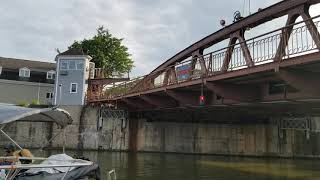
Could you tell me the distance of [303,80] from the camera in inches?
617

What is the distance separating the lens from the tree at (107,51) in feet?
194

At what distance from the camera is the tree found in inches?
2330

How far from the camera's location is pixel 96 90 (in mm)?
47625

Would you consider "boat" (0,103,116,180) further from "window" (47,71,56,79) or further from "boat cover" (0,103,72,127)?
"window" (47,71,56,79)

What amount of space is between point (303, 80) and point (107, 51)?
48404 millimetres

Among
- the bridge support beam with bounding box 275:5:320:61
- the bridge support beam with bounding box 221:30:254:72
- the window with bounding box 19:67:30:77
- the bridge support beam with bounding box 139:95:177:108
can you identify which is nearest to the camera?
the bridge support beam with bounding box 275:5:320:61

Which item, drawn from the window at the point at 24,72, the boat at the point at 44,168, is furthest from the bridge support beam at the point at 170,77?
the window at the point at 24,72

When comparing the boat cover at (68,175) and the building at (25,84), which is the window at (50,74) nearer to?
the building at (25,84)

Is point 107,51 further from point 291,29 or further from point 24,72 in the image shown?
point 291,29

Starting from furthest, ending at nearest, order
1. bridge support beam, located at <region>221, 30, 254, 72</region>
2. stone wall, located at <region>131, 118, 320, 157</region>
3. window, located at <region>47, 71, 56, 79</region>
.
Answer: window, located at <region>47, 71, 56, 79</region> < stone wall, located at <region>131, 118, 320, 157</region> < bridge support beam, located at <region>221, 30, 254, 72</region>

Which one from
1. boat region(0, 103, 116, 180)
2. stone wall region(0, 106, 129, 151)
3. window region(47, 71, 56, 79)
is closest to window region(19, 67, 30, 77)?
window region(47, 71, 56, 79)

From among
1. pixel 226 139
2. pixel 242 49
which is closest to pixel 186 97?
pixel 242 49

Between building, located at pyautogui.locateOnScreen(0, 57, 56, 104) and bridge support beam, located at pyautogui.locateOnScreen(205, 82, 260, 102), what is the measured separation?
37013 mm

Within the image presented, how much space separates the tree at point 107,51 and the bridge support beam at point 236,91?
132ft
